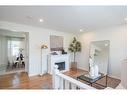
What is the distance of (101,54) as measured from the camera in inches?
181

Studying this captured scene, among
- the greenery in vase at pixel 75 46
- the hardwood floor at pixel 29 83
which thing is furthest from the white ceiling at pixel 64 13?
the greenery in vase at pixel 75 46

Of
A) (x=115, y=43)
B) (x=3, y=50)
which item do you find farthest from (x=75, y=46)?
(x=3, y=50)

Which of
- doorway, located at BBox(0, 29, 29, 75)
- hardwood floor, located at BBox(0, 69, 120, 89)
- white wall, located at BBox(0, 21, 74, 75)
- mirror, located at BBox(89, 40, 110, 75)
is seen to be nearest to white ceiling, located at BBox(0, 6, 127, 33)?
white wall, located at BBox(0, 21, 74, 75)

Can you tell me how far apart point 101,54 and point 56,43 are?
2.18 m

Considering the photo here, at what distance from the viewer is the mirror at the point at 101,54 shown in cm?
439

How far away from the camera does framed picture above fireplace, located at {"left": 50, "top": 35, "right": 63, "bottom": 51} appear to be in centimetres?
501

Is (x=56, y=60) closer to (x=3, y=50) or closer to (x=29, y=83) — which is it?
(x=29, y=83)

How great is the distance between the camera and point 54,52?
502 cm

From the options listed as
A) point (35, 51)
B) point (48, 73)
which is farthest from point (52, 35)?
point (48, 73)

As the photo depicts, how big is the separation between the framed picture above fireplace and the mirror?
1.62m

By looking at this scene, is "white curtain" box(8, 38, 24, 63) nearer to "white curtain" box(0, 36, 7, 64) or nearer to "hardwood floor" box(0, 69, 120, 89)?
"white curtain" box(0, 36, 7, 64)
